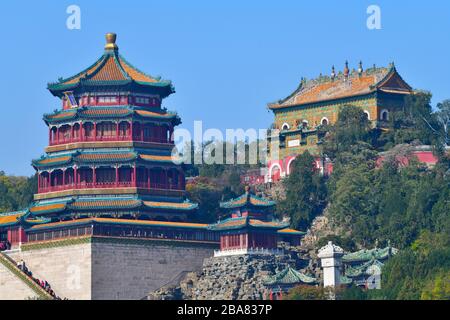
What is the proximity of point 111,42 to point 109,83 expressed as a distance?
429 centimetres

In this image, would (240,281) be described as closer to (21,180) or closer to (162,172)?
(162,172)

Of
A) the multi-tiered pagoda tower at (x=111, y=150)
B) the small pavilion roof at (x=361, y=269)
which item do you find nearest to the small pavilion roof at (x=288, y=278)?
the small pavilion roof at (x=361, y=269)

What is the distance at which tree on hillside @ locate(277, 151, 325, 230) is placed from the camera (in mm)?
135750

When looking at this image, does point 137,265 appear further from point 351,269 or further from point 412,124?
point 412,124

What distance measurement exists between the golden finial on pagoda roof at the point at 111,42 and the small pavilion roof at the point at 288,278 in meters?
21.9

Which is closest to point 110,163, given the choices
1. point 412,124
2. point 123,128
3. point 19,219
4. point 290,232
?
point 123,128

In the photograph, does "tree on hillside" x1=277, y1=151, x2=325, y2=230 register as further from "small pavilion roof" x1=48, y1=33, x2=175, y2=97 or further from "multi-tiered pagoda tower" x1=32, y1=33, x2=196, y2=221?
"small pavilion roof" x1=48, y1=33, x2=175, y2=97

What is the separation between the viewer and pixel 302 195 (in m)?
136

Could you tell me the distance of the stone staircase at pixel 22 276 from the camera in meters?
122

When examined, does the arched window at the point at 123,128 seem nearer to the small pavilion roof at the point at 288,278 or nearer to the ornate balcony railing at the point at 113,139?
the ornate balcony railing at the point at 113,139

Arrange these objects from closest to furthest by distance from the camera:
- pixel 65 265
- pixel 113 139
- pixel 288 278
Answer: pixel 288 278 < pixel 65 265 < pixel 113 139

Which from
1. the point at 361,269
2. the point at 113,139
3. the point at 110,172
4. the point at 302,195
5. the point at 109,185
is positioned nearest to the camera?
the point at 361,269

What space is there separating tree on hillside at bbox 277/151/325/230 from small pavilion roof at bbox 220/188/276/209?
24.2 feet
